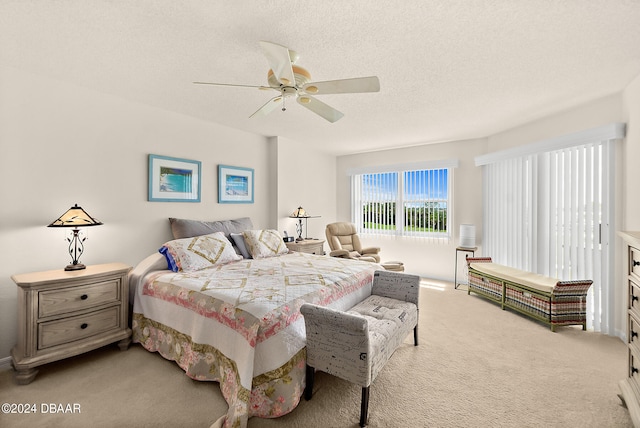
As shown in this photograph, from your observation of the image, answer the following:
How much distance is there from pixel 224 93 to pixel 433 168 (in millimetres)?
3880

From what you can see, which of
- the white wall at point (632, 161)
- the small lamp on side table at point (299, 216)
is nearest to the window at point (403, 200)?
the small lamp on side table at point (299, 216)

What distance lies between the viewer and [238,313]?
1.89 metres

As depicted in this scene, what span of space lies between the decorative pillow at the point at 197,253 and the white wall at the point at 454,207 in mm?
3575

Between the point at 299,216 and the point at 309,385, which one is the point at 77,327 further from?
the point at 299,216

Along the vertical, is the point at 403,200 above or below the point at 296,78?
below

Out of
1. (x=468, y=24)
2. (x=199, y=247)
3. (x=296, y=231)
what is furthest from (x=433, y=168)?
(x=199, y=247)

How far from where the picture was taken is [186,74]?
2.51 m

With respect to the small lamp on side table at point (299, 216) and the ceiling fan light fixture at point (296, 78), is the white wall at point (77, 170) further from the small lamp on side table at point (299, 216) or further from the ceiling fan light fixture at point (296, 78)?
the ceiling fan light fixture at point (296, 78)

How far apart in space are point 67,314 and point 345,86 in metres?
2.89

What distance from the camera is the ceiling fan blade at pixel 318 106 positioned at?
89.4 inches

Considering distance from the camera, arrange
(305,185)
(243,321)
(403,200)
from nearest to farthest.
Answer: (243,321) < (305,185) < (403,200)

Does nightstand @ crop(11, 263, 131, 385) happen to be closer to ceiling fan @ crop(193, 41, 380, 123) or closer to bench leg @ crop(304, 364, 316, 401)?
bench leg @ crop(304, 364, 316, 401)

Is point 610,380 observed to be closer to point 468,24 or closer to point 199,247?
point 468,24

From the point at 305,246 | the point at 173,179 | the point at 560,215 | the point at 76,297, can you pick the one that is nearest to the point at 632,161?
the point at 560,215
